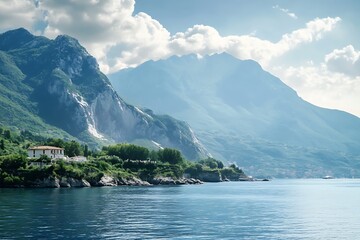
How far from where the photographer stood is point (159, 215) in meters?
96.8

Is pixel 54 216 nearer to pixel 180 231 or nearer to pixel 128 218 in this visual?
pixel 128 218

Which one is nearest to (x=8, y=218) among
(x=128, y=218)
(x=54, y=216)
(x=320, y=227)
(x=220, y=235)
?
(x=54, y=216)

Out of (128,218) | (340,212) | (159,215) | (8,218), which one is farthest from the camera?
(340,212)

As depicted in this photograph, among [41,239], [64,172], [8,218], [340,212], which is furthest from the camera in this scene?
[64,172]

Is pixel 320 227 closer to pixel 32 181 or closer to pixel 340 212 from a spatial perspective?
pixel 340 212

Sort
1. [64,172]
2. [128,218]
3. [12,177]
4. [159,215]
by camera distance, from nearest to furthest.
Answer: [128,218] < [159,215] < [12,177] < [64,172]

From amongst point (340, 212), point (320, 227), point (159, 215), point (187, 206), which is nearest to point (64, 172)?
point (187, 206)

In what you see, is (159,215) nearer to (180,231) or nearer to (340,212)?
(180,231)

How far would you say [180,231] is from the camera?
7412 centimetres

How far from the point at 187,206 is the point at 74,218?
129 feet

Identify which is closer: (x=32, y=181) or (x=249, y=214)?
(x=249, y=214)

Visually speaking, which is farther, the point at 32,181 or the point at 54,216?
the point at 32,181

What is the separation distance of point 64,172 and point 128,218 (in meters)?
117

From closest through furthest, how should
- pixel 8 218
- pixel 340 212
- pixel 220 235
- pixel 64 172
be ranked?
1. pixel 220 235
2. pixel 8 218
3. pixel 340 212
4. pixel 64 172
